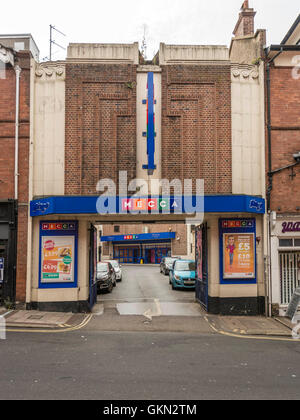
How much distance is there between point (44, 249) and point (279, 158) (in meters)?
9.18

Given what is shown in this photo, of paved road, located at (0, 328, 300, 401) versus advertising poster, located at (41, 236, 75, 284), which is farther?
advertising poster, located at (41, 236, 75, 284)

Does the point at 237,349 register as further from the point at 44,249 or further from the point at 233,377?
the point at 44,249

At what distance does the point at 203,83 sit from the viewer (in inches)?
567

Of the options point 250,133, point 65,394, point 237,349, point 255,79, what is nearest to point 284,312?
point 237,349

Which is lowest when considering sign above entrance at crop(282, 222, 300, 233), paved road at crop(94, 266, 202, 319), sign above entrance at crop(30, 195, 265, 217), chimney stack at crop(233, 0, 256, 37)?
paved road at crop(94, 266, 202, 319)

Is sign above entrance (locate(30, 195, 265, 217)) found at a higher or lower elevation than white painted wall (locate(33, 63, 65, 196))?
lower

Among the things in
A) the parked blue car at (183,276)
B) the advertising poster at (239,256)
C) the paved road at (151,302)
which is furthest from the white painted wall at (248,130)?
the parked blue car at (183,276)

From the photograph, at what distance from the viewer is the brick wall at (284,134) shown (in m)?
14.2

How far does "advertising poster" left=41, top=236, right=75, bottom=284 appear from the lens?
13711mm

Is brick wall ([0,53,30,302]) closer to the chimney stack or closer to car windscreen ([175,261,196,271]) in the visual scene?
the chimney stack

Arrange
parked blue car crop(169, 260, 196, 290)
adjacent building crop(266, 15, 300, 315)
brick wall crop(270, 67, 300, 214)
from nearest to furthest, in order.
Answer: adjacent building crop(266, 15, 300, 315)
brick wall crop(270, 67, 300, 214)
parked blue car crop(169, 260, 196, 290)

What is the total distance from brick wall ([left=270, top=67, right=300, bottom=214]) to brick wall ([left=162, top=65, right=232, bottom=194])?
1678 mm

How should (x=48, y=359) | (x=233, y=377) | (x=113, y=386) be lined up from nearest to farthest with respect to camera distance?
(x=113, y=386) < (x=233, y=377) < (x=48, y=359)

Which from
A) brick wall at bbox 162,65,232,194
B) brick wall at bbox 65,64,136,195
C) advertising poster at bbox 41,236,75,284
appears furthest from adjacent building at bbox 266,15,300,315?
advertising poster at bbox 41,236,75,284
